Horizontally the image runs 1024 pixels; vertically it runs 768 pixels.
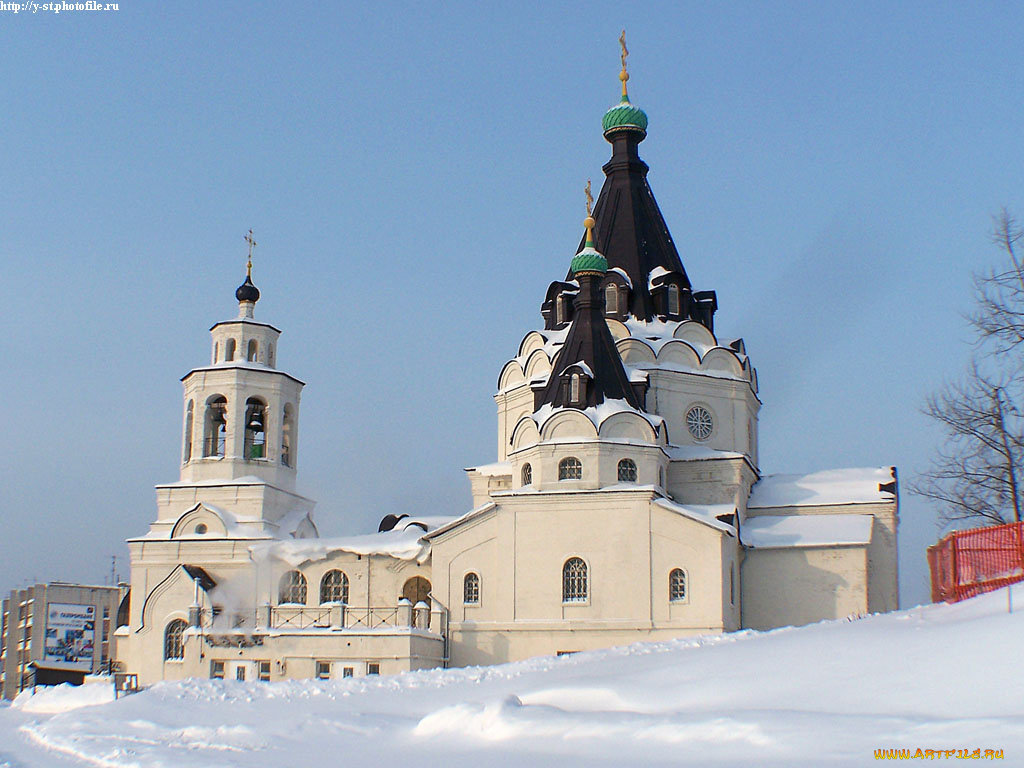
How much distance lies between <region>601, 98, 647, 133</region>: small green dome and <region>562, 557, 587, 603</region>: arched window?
50.1ft

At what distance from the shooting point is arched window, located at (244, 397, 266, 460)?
103 feet

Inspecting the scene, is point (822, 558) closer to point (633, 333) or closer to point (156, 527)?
point (633, 333)

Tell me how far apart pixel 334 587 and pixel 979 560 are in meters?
18.3

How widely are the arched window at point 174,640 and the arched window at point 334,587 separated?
11.4 feet

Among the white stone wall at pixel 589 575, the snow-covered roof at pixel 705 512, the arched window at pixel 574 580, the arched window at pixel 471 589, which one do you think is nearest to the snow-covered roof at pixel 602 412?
the white stone wall at pixel 589 575

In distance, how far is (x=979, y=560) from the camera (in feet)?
49.4

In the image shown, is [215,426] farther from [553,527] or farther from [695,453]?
[695,453]

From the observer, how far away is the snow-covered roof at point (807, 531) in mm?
28188

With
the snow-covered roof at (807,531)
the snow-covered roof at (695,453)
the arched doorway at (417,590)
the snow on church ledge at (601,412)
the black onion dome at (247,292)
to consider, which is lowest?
the arched doorway at (417,590)

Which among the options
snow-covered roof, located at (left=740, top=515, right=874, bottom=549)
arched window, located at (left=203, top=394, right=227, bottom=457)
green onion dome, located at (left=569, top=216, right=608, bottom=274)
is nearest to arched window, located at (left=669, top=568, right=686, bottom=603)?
snow-covered roof, located at (left=740, top=515, right=874, bottom=549)

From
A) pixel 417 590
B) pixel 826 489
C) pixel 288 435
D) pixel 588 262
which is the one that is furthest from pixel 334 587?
pixel 826 489

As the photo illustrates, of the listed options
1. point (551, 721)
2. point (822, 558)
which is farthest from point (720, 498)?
point (551, 721)

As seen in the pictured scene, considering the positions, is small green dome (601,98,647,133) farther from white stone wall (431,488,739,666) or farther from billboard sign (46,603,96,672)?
billboard sign (46,603,96,672)

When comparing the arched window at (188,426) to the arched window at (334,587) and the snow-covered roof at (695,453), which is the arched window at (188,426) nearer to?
the arched window at (334,587)
